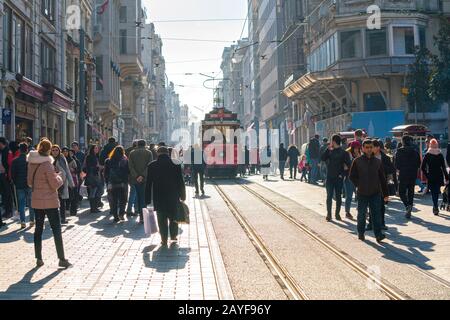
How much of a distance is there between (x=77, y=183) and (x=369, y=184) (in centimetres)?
749

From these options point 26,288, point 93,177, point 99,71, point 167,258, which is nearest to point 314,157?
point 93,177

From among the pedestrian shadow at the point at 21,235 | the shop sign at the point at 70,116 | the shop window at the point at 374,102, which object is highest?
the shop window at the point at 374,102

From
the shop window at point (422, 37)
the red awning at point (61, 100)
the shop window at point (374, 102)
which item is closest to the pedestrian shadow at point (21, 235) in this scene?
the red awning at point (61, 100)

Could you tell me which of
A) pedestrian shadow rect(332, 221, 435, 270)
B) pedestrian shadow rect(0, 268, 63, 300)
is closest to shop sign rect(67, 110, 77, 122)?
pedestrian shadow rect(332, 221, 435, 270)

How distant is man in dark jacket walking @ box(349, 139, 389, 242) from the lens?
365 inches

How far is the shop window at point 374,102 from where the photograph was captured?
34062 mm

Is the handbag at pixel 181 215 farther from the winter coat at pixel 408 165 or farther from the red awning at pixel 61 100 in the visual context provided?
the red awning at pixel 61 100

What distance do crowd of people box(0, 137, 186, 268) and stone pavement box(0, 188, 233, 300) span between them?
1.39ft

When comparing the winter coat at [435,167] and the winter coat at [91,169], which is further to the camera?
the winter coat at [91,169]

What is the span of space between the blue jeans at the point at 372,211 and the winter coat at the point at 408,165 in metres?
2.96

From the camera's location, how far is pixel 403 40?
32.6 m
